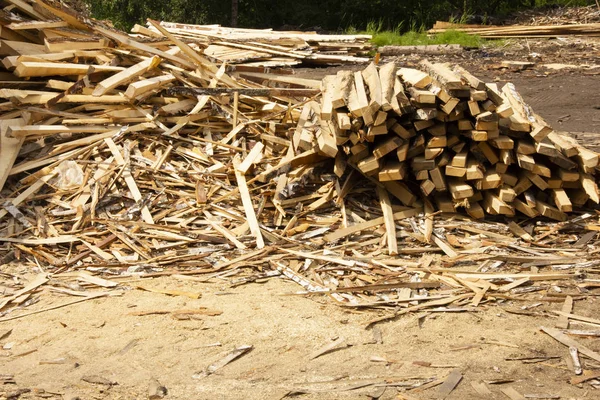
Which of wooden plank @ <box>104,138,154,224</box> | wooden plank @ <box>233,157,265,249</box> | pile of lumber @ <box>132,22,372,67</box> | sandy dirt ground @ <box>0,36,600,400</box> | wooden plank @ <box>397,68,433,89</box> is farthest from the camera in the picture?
pile of lumber @ <box>132,22,372,67</box>

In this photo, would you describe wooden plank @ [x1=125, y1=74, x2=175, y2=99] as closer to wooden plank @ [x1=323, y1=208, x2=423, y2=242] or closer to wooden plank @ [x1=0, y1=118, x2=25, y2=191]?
wooden plank @ [x1=0, y1=118, x2=25, y2=191]

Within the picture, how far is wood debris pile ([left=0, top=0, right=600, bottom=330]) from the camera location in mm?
6465

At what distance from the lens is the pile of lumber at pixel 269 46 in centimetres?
1174

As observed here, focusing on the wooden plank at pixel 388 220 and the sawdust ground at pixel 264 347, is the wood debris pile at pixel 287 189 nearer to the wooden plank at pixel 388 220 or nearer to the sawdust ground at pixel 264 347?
the wooden plank at pixel 388 220

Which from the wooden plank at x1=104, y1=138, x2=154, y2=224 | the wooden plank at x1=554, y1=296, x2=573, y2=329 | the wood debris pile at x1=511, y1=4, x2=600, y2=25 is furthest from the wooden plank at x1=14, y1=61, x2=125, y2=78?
the wood debris pile at x1=511, y1=4, x2=600, y2=25

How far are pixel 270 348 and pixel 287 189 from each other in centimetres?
251

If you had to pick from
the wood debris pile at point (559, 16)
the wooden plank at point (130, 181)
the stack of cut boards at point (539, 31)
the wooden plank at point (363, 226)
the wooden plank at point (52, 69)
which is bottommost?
the wooden plank at point (363, 226)

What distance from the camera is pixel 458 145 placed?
Result: 7102 mm

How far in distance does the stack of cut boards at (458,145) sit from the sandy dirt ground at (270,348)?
1344 mm

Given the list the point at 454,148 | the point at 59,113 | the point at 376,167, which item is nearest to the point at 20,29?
the point at 59,113

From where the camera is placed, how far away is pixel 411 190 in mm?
7719

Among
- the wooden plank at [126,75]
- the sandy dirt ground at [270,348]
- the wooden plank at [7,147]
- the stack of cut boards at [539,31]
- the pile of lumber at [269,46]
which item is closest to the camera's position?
the sandy dirt ground at [270,348]

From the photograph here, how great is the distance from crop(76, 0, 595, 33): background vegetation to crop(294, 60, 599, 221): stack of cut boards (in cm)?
1486

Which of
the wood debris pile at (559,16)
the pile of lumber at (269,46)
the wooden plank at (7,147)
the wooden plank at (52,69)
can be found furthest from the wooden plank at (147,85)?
the wood debris pile at (559,16)
